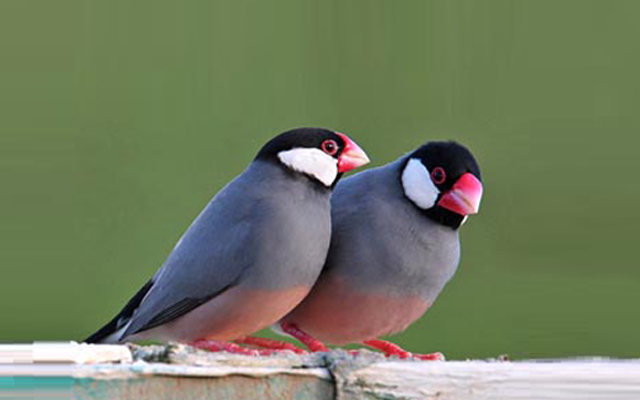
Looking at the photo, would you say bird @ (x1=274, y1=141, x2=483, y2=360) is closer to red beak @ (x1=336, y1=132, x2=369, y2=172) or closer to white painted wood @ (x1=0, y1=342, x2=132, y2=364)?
red beak @ (x1=336, y1=132, x2=369, y2=172)

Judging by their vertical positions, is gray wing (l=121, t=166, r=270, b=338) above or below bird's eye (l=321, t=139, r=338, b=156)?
below

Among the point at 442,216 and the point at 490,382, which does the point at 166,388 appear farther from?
the point at 442,216

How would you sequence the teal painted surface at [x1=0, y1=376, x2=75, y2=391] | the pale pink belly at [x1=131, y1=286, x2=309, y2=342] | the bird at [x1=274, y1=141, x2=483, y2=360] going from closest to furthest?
the teal painted surface at [x1=0, y1=376, x2=75, y2=391] < the pale pink belly at [x1=131, y1=286, x2=309, y2=342] < the bird at [x1=274, y1=141, x2=483, y2=360]

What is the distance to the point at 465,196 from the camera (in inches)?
58.8

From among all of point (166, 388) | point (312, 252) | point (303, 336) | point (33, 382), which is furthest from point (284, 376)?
point (303, 336)

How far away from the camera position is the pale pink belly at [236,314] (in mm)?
1402

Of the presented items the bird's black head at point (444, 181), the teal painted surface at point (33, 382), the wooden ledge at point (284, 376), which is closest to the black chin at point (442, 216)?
the bird's black head at point (444, 181)

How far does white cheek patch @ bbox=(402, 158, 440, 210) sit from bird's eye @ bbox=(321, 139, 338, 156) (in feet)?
0.50

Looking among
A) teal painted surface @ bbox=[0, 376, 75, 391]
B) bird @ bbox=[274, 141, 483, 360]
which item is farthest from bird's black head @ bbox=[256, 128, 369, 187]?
teal painted surface @ bbox=[0, 376, 75, 391]

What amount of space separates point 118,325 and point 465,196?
60 centimetres

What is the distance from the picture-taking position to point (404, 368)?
90cm

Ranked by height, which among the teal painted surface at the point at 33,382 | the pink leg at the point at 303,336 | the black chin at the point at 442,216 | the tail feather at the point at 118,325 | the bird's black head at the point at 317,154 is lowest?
the tail feather at the point at 118,325

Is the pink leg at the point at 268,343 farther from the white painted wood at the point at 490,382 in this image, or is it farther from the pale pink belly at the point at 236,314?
the white painted wood at the point at 490,382

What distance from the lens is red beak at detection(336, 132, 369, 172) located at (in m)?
1.47
